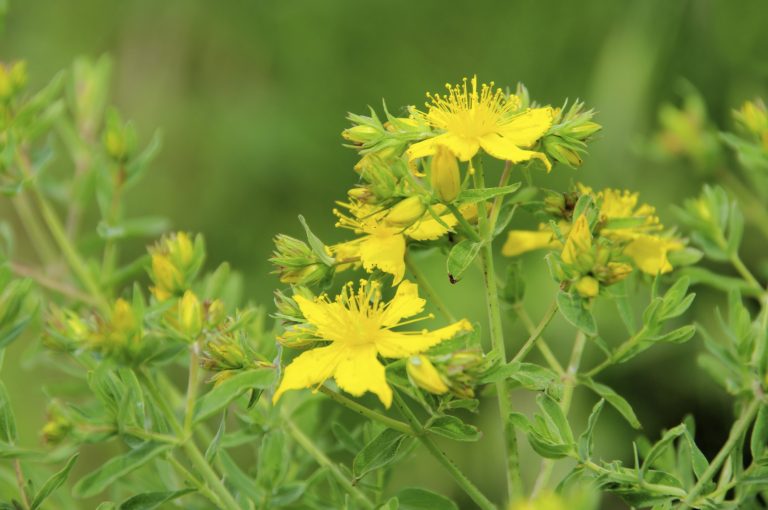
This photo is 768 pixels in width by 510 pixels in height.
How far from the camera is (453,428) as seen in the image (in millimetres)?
859

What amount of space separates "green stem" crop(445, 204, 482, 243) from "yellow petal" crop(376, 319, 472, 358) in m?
0.08

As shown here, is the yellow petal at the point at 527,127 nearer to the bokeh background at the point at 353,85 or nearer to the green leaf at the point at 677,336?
the green leaf at the point at 677,336

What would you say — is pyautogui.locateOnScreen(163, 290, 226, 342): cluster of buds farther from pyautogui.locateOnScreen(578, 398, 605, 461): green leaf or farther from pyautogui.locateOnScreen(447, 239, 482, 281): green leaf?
pyautogui.locateOnScreen(578, 398, 605, 461): green leaf

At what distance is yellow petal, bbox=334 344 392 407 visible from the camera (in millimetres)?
812

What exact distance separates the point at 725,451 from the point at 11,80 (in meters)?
0.94

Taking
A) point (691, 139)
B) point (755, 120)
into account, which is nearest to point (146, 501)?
point (755, 120)

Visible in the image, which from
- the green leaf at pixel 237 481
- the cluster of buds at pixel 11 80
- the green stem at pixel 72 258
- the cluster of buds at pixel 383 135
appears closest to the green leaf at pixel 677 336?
the cluster of buds at pixel 383 135

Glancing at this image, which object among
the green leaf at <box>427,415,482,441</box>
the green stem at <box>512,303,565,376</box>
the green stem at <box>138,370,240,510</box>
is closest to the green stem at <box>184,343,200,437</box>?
the green stem at <box>138,370,240,510</box>

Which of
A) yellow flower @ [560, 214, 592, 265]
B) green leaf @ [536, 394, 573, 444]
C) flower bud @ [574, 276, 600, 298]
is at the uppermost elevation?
yellow flower @ [560, 214, 592, 265]

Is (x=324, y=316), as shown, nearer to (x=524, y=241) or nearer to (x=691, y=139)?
(x=524, y=241)

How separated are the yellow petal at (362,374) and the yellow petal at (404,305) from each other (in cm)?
4

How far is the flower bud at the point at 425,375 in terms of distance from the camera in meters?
0.79

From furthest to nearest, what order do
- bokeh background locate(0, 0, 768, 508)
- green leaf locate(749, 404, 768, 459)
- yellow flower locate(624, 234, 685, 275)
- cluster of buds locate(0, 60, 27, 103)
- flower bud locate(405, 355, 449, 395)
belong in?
bokeh background locate(0, 0, 768, 508) < cluster of buds locate(0, 60, 27, 103) < yellow flower locate(624, 234, 685, 275) < green leaf locate(749, 404, 768, 459) < flower bud locate(405, 355, 449, 395)

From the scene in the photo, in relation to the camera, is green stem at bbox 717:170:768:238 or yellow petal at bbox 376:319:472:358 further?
green stem at bbox 717:170:768:238
